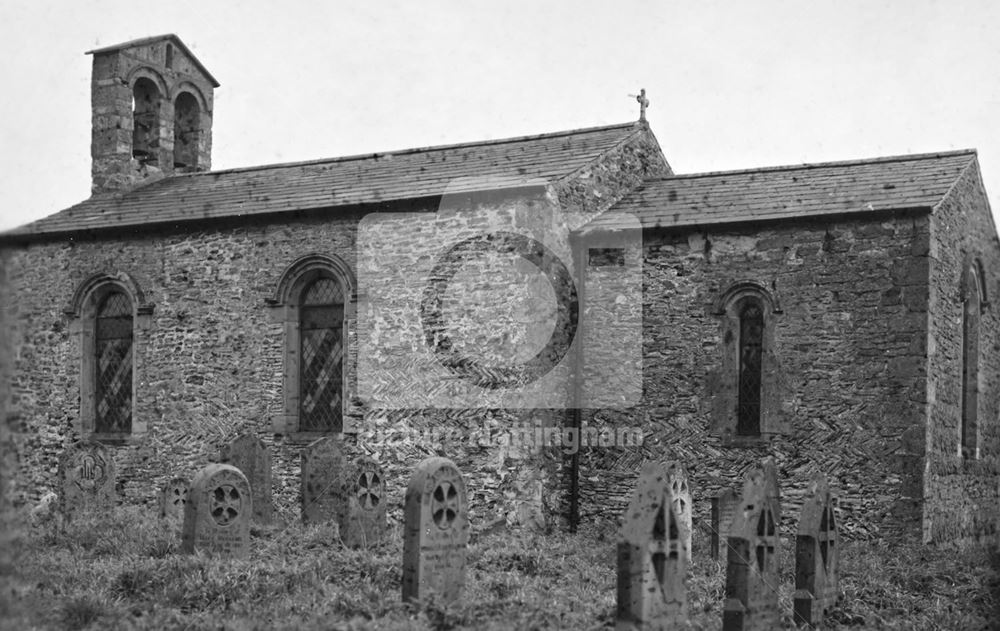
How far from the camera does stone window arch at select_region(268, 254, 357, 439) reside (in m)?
17.3

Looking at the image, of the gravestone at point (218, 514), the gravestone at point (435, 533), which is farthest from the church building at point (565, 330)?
the gravestone at point (435, 533)

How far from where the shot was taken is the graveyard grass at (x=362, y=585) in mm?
8914

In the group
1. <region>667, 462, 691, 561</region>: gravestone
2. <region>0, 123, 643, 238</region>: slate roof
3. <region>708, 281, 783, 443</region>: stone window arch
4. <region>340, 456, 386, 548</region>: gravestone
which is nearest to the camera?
<region>340, 456, 386, 548</region>: gravestone

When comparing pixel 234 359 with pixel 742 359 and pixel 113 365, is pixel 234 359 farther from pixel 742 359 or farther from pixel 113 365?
pixel 742 359

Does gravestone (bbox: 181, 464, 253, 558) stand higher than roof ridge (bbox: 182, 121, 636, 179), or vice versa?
roof ridge (bbox: 182, 121, 636, 179)

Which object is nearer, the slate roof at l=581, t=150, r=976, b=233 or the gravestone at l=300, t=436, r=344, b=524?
the gravestone at l=300, t=436, r=344, b=524

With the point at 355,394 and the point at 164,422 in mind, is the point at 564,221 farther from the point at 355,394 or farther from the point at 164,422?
the point at 164,422

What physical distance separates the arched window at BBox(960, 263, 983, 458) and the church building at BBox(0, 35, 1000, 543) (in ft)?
0.14

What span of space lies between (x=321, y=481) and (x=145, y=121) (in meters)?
10.7

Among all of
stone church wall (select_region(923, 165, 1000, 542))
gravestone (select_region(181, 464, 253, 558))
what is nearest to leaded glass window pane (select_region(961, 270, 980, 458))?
stone church wall (select_region(923, 165, 1000, 542))

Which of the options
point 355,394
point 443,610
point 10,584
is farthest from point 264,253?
point 10,584

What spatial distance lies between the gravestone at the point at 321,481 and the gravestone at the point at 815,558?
21.2 ft

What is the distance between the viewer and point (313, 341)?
58.1ft

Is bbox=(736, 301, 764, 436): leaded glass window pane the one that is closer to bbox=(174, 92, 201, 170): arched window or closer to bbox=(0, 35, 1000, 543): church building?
bbox=(0, 35, 1000, 543): church building
